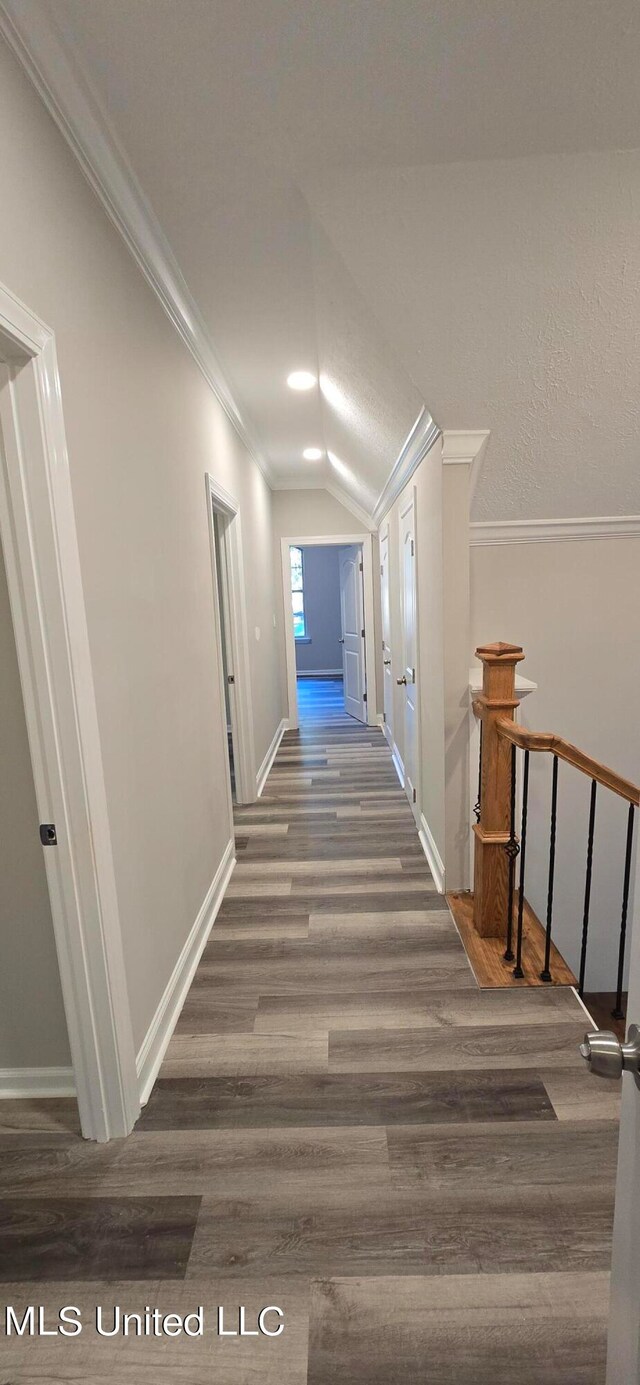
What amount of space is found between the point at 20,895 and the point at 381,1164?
1.13 m

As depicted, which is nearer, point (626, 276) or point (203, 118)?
point (203, 118)

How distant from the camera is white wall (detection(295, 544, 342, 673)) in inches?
406

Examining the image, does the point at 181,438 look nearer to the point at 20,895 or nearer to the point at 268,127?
the point at 268,127

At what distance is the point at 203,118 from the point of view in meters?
1.51

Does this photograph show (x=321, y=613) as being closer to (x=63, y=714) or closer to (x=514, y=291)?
(x=514, y=291)

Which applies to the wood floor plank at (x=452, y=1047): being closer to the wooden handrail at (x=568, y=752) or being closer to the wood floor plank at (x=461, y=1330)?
the wood floor plank at (x=461, y=1330)

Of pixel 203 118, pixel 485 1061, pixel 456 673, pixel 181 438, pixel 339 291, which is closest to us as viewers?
pixel 203 118

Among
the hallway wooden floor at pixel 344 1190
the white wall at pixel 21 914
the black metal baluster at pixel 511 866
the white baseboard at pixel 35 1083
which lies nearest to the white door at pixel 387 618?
the black metal baluster at pixel 511 866

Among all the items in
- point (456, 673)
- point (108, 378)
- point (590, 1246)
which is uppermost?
point (108, 378)

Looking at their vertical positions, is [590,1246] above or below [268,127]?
below

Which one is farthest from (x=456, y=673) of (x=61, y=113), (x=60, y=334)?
(x=61, y=113)

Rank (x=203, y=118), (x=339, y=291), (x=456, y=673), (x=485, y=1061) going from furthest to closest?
1. (x=456, y=673)
2. (x=339, y=291)
3. (x=485, y=1061)
4. (x=203, y=118)

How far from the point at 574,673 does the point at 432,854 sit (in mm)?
1136

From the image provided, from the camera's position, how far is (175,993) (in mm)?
2119
